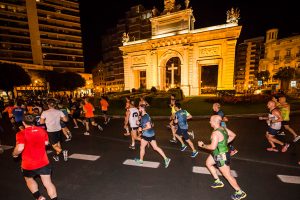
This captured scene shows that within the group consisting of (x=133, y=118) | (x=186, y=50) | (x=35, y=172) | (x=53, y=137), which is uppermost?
(x=186, y=50)

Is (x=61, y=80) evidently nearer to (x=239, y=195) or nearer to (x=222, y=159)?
(x=222, y=159)

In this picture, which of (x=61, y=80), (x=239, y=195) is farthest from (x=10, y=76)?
(x=239, y=195)

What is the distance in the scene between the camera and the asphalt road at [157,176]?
402 cm

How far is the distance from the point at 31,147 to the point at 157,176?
10.7 ft

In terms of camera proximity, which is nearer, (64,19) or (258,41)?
(64,19)

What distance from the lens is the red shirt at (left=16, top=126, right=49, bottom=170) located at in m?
3.43

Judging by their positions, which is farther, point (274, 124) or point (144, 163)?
point (274, 124)

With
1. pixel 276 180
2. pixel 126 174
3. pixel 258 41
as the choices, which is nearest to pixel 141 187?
pixel 126 174

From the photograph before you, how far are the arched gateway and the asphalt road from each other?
26.5m

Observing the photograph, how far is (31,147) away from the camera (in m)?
3.48

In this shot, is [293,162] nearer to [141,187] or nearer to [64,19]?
[141,187]

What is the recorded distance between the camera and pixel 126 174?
4996 mm

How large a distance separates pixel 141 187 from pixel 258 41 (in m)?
118

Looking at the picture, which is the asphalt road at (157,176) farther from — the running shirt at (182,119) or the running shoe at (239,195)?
the running shirt at (182,119)
